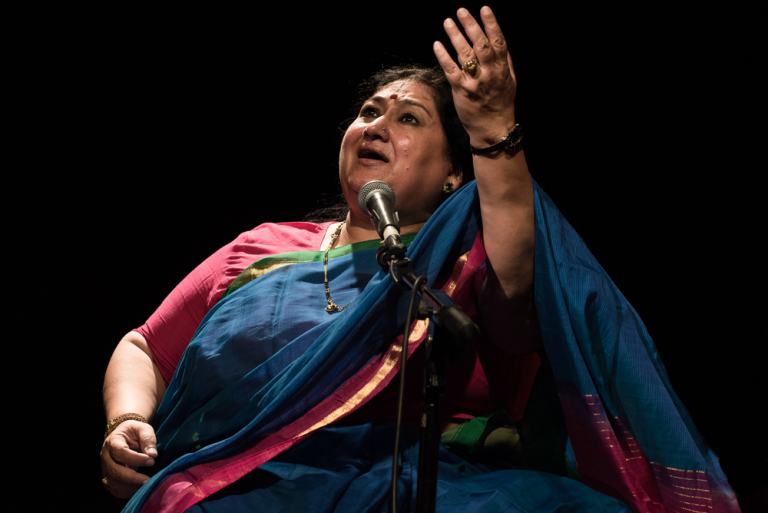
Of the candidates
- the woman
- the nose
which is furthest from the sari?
the nose

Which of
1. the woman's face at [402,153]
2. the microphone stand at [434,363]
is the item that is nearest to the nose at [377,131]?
the woman's face at [402,153]

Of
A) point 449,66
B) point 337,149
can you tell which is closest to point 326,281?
point 449,66

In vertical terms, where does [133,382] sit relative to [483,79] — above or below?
below

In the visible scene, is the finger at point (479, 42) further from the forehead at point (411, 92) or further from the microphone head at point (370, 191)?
the forehead at point (411, 92)

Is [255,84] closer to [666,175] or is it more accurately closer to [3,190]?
[3,190]

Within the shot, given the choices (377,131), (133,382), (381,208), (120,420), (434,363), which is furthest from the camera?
(377,131)

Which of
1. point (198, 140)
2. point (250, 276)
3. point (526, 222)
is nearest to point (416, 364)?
point (526, 222)

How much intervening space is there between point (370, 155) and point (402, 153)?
88 millimetres

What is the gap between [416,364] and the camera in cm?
120

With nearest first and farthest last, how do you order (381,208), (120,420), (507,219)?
(381,208)
(507,219)
(120,420)

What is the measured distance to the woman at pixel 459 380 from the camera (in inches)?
37.9

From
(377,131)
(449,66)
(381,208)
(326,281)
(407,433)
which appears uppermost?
(449,66)

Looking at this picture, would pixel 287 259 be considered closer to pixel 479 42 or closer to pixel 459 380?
pixel 459 380

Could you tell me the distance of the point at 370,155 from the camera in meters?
1.46
